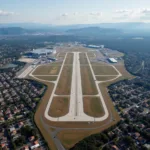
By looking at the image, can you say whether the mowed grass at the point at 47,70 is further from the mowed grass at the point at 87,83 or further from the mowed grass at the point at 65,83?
the mowed grass at the point at 87,83

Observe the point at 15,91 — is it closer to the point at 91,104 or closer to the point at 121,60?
the point at 91,104

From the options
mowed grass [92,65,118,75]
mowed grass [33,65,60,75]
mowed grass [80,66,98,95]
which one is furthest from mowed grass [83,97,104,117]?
mowed grass [33,65,60,75]

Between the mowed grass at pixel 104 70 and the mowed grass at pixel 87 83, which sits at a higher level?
the mowed grass at pixel 104 70

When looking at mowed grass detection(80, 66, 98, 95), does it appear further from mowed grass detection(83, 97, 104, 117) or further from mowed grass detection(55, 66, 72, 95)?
mowed grass detection(55, 66, 72, 95)

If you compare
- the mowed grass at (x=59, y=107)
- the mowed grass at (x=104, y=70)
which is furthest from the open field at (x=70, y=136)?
the mowed grass at (x=104, y=70)

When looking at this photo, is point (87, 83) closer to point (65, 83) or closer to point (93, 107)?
point (65, 83)

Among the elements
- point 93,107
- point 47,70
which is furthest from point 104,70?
point 93,107
